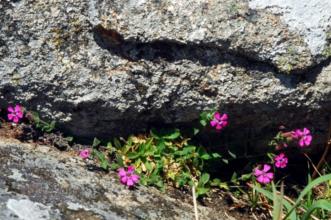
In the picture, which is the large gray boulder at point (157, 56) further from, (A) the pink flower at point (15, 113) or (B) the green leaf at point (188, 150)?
(B) the green leaf at point (188, 150)

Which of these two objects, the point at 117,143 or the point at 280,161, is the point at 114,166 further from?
the point at 280,161

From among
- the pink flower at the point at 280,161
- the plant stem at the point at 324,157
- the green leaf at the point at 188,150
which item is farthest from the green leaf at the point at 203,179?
the plant stem at the point at 324,157

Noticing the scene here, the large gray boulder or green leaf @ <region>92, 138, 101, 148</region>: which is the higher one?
the large gray boulder

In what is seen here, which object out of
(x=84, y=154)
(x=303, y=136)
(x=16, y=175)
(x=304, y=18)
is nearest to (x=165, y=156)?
(x=84, y=154)

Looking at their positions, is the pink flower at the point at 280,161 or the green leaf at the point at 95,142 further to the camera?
the pink flower at the point at 280,161

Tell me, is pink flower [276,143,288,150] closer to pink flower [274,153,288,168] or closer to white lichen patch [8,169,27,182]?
pink flower [274,153,288,168]

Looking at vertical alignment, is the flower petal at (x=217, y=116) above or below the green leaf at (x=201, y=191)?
above

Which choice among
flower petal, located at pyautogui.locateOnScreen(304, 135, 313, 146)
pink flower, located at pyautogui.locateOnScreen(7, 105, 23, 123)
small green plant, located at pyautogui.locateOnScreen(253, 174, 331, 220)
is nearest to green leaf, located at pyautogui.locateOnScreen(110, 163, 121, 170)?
pink flower, located at pyautogui.locateOnScreen(7, 105, 23, 123)
